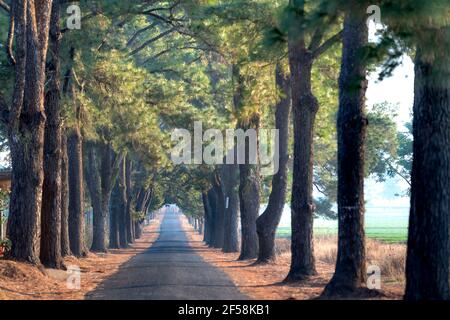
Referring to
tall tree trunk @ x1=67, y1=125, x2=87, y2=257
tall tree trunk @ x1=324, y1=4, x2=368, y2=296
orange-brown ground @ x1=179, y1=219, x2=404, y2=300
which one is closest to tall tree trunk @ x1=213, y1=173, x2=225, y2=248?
tall tree trunk @ x1=67, y1=125, x2=87, y2=257

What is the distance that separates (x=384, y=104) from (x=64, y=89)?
36.4m

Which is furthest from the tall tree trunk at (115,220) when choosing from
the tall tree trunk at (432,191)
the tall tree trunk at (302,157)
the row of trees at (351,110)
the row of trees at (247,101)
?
the tall tree trunk at (432,191)

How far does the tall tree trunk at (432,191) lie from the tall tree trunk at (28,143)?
11373 mm

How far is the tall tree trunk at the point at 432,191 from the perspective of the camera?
13.3m

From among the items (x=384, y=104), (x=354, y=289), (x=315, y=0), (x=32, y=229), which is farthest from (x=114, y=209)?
(x=315, y=0)

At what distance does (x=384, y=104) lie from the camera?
5981cm

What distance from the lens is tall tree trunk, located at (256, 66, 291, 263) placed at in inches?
1204

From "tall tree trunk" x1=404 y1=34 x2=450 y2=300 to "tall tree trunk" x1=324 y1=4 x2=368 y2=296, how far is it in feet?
13.3

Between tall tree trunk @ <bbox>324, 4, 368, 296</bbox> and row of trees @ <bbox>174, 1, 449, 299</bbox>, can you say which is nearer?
row of trees @ <bbox>174, 1, 449, 299</bbox>

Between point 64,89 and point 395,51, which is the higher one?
point 64,89

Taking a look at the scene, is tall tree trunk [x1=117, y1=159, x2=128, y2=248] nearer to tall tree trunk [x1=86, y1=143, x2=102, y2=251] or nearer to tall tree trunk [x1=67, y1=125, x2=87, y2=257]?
tall tree trunk [x1=86, y1=143, x2=102, y2=251]

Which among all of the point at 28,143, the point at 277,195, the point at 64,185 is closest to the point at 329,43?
the point at 28,143

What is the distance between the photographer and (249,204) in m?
37.4
